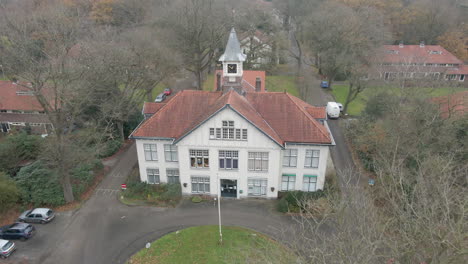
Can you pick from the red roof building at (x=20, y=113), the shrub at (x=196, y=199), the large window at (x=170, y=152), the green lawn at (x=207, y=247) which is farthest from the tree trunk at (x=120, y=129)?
the green lawn at (x=207, y=247)

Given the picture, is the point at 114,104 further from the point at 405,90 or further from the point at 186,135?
the point at 405,90

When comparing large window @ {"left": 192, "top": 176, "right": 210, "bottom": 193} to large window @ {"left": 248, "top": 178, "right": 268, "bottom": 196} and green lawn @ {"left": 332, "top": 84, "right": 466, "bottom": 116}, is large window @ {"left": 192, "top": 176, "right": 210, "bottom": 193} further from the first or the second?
green lawn @ {"left": 332, "top": 84, "right": 466, "bottom": 116}

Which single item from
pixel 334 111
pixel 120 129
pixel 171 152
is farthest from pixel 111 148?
pixel 334 111

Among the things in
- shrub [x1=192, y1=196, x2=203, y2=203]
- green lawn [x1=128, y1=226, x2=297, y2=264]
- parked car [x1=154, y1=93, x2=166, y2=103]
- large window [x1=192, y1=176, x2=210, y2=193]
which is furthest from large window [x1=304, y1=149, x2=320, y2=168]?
parked car [x1=154, y1=93, x2=166, y2=103]

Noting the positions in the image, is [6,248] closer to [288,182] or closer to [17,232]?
[17,232]

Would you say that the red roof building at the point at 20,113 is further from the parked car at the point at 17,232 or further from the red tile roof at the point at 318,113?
the red tile roof at the point at 318,113

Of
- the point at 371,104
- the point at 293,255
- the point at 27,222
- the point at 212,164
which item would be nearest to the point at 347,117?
the point at 371,104
